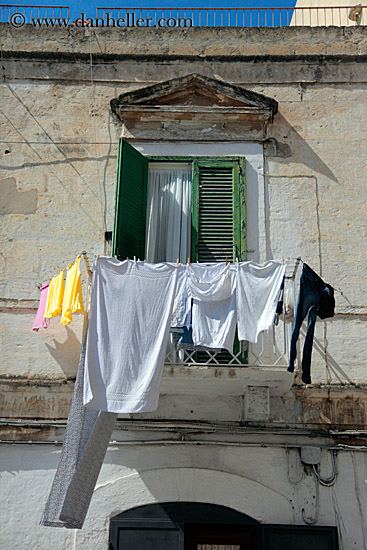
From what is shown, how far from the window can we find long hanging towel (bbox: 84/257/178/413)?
97 cm

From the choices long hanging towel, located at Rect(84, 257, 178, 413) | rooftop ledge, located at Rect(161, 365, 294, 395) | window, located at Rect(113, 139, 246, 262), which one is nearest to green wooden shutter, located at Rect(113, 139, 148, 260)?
window, located at Rect(113, 139, 246, 262)

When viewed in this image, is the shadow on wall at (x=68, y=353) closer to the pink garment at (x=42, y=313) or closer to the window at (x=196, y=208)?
the pink garment at (x=42, y=313)

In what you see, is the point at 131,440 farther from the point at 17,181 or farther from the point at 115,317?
the point at 17,181

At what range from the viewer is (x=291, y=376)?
7.30 meters

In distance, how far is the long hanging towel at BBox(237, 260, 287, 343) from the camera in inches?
272

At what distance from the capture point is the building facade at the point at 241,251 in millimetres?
7105

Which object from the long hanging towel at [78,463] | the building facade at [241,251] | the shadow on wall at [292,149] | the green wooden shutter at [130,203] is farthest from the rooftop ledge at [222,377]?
the shadow on wall at [292,149]

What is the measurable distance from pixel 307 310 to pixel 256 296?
506 millimetres

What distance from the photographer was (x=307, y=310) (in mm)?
7039

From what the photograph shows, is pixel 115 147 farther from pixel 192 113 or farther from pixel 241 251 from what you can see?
pixel 241 251

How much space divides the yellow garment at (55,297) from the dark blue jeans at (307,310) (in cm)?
231

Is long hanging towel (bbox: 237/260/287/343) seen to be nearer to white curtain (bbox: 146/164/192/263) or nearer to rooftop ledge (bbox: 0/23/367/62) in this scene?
white curtain (bbox: 146/164/192/263)

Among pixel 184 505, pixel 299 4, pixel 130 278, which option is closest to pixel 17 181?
pixel 130 278

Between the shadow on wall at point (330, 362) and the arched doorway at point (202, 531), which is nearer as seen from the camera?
the arched doorway at point (202, 531)
